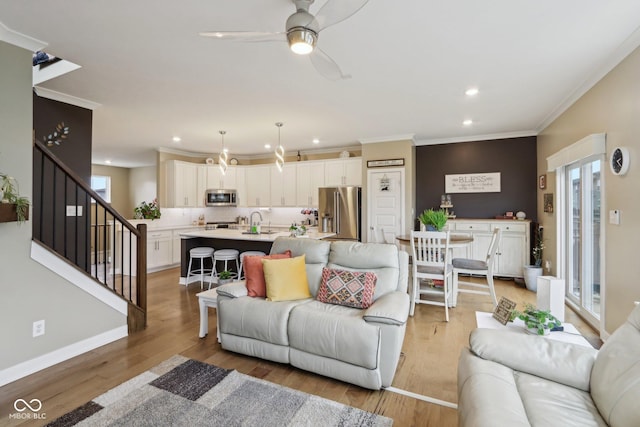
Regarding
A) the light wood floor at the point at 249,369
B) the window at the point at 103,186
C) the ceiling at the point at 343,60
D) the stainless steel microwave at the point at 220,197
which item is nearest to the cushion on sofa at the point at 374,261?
the light wood floor at the point at 249,369

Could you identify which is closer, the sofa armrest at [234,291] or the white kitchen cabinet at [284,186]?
the sofa armrest at [234,291]

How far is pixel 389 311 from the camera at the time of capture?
2221 millimetres

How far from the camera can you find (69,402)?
6.81ft

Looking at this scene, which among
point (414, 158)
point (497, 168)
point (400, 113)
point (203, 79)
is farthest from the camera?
point (414, 158)

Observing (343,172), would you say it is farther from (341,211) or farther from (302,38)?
(302,38)

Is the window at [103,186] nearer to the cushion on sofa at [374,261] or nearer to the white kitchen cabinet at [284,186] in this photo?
the white kitchen cabinet at [284,186]

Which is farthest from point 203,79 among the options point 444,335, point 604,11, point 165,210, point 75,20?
point 165,210

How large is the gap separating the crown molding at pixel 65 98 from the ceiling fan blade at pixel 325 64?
3242mm

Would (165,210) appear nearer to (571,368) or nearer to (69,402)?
(69,402)

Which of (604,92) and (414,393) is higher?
(604,92)

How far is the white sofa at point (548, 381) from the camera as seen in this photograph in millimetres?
1192

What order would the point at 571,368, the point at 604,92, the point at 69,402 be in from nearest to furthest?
the point at 571,368 < the point at 69,402 < the point at 604,92

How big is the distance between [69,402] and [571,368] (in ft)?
9.79

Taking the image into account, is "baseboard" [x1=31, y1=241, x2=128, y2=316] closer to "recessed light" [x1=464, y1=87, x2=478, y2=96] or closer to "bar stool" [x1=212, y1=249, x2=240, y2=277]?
"bar stool" [x1=212, y1=249, x2=240, y2=277]
